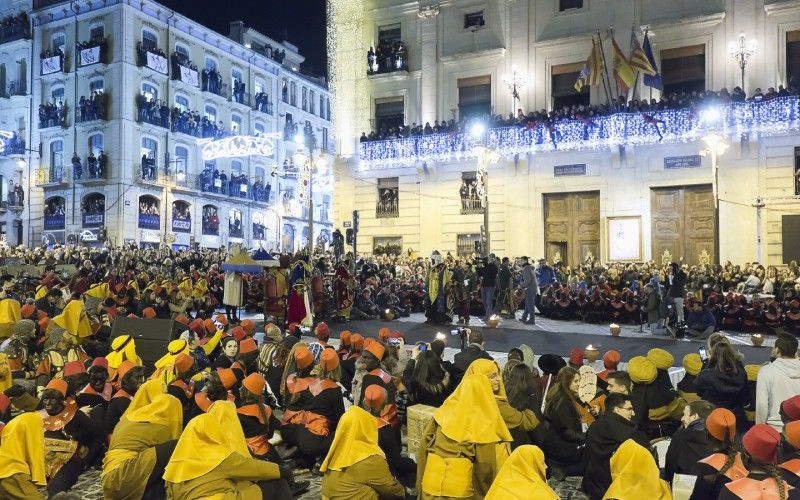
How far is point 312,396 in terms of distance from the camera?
6.88 m

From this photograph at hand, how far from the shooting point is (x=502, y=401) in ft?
19.4

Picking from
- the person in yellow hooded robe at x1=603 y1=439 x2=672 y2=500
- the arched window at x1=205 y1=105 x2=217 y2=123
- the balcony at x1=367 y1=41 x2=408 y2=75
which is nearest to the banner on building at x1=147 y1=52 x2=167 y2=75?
the arched window at x1=205 y1=105 x2=217 y2=123

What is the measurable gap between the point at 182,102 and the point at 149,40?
441cm

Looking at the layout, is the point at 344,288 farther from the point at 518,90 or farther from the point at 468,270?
the point at 518,90

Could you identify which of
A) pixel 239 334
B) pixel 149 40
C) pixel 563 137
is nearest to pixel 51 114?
pixel 149 40

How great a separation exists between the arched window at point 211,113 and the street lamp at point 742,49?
33201mm

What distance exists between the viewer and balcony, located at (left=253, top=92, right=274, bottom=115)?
50.1m

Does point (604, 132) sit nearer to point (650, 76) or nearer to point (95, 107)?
point (650, 76)

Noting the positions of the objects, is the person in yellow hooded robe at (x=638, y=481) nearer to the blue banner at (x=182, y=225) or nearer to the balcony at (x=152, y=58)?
the blue banner at (x=182, y=225)

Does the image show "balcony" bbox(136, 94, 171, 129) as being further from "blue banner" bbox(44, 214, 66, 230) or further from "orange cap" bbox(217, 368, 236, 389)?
"orange cap" bbox(217, 368, 236, 389)

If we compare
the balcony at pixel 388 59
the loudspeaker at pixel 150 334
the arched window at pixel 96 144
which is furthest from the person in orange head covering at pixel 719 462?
the arched window at pixel 96 144

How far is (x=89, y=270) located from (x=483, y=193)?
12.6m

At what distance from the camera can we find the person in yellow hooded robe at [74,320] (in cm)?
1133

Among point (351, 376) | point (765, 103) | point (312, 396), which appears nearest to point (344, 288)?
point (351, 376)
